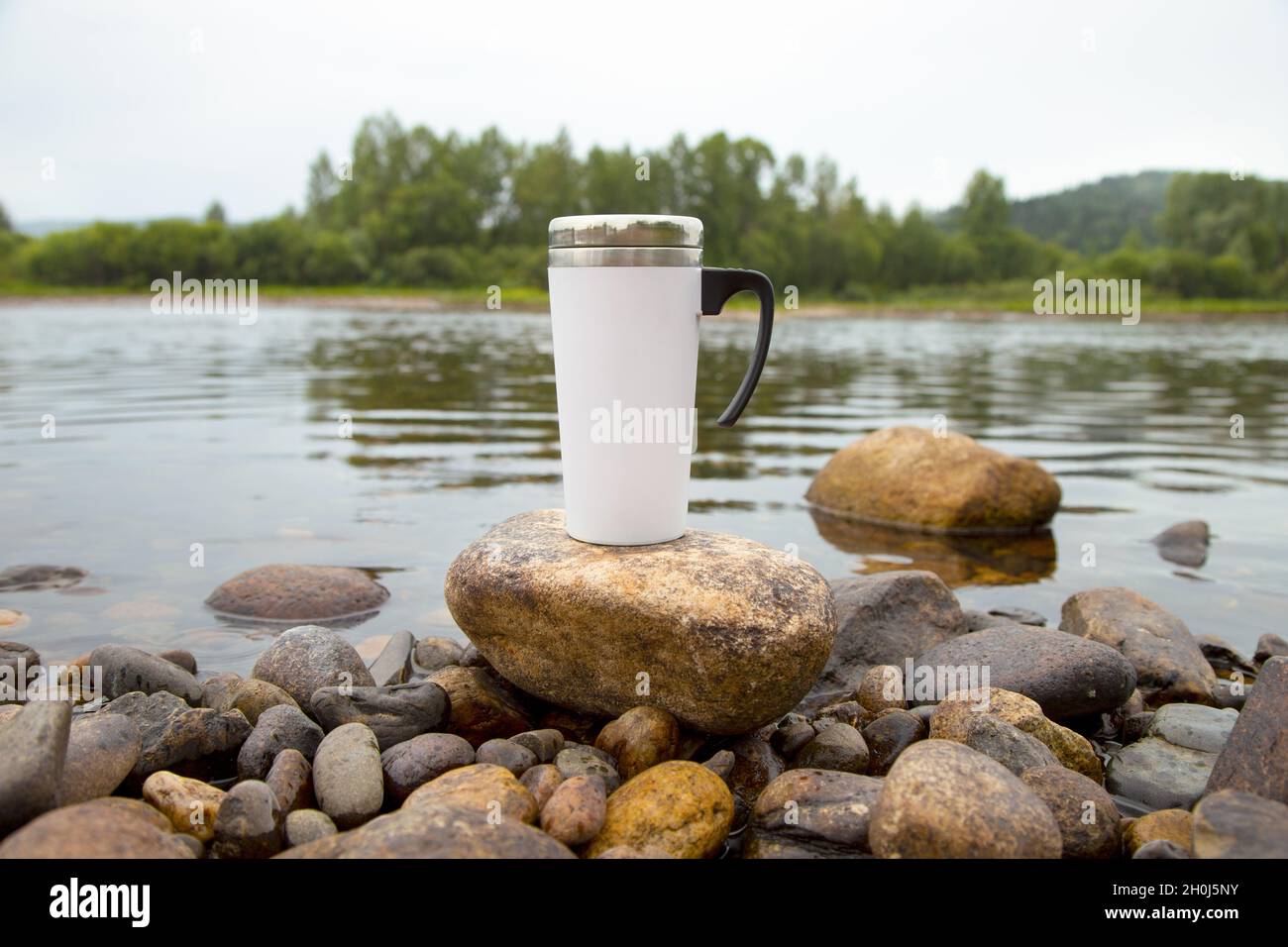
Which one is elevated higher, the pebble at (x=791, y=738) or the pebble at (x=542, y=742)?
the pebble at (x=542, y=742)

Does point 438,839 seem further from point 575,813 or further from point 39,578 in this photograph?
point 39,578

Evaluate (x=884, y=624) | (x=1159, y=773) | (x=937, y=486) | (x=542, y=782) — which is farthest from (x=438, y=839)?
(x=937, y=486)

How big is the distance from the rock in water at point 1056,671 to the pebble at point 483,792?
2.29 metres

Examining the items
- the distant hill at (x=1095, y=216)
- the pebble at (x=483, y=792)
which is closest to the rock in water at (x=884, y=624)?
the pebble at (x=483, y=792)

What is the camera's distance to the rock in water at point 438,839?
288cm

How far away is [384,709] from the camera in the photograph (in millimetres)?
4156

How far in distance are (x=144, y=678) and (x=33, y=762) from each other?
1.45 meters

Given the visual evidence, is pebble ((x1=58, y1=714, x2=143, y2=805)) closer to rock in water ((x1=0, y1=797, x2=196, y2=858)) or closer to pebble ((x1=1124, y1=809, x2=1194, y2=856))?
rock in water ((x1=0, y1=797, x2=196, y2=858))

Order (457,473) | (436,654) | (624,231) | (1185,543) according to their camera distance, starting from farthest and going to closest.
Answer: (457,473) < (1185,543) < (436,654) < (624,231)

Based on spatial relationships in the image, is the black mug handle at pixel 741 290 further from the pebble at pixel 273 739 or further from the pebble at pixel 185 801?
the pebble at pixel 185 801

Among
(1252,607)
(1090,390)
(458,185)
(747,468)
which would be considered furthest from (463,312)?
(1252,607)

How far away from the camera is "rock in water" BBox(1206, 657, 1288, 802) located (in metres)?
3.42
